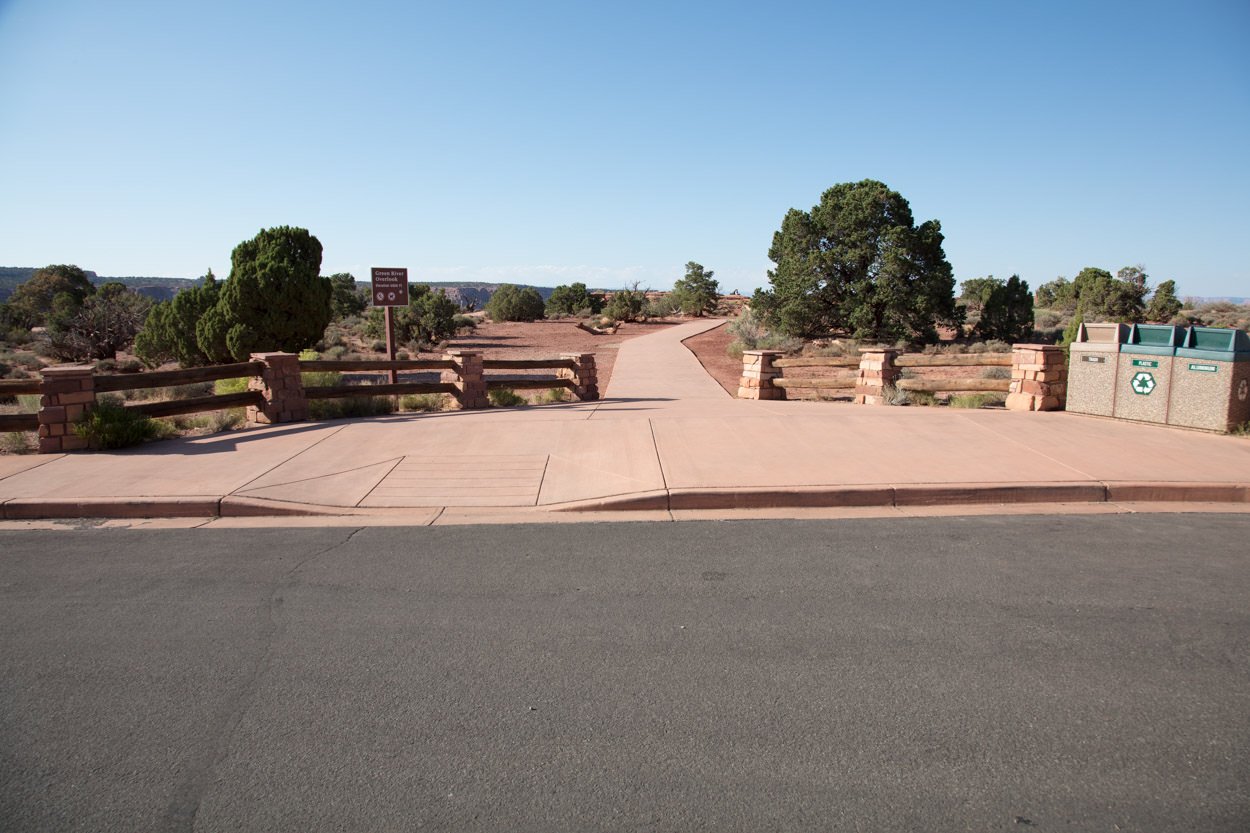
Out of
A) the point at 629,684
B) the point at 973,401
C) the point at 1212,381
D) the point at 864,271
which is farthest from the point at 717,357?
the point at 629,684

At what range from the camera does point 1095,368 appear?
11.5m

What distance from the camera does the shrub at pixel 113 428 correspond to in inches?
386

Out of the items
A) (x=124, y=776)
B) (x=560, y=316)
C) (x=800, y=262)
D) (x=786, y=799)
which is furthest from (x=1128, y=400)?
(x=560, y=316)

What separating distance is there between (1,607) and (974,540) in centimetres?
696

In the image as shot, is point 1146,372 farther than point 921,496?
Yes

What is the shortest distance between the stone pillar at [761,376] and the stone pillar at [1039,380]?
13.1 ft

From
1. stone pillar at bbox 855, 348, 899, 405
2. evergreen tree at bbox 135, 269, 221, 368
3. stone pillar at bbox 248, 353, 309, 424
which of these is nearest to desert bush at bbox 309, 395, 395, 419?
stone pillar at bbox 248, 353, 309, 424

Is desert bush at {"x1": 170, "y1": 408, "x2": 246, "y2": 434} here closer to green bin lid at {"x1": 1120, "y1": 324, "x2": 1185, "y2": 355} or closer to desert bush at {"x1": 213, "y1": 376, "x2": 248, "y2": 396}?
desert bush at {"x1": 213, "y1": 376, "x2": 248, "y2": 396}

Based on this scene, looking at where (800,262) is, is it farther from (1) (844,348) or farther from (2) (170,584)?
(2) (170,584)

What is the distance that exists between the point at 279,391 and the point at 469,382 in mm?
2832

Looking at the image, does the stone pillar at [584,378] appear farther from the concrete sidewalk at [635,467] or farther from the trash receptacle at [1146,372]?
the trash receptacle at [1146,372]

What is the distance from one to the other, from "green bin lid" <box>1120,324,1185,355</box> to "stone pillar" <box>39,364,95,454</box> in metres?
13.1

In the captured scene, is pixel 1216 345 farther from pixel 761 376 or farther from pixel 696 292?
pixel 696 292

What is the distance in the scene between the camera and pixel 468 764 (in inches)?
142
